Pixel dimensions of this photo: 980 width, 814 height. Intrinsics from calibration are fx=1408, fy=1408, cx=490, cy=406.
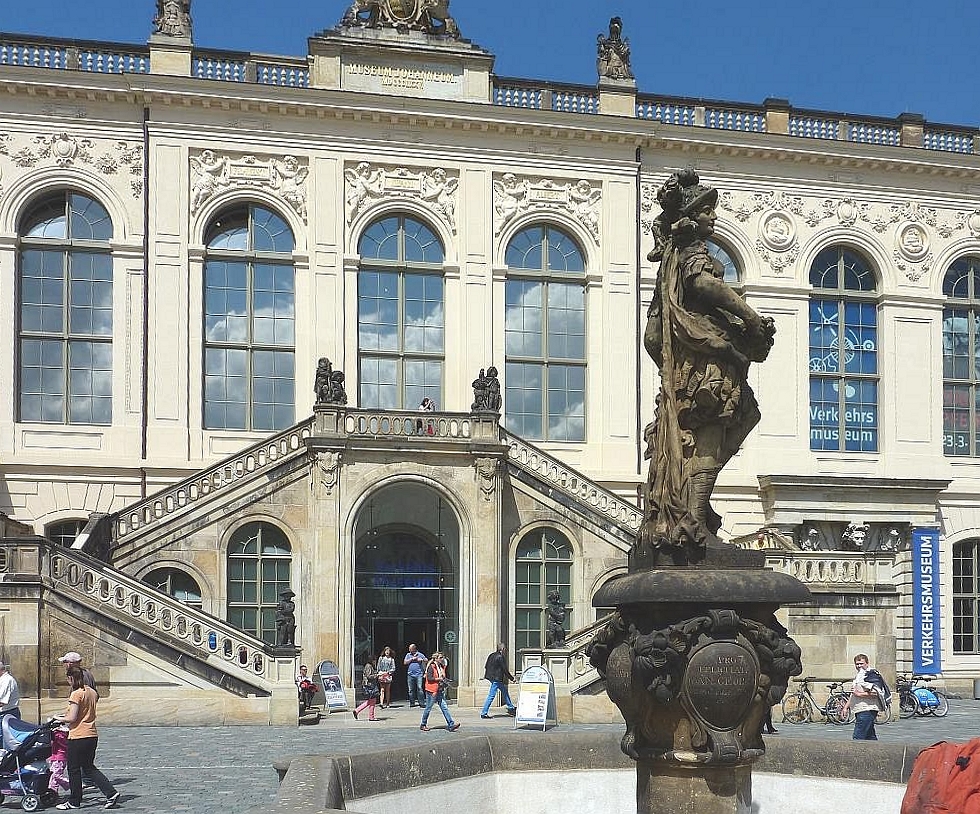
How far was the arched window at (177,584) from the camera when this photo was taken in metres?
30.6

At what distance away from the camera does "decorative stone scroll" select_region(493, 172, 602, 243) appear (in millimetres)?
36750

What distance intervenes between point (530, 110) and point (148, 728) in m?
19.0

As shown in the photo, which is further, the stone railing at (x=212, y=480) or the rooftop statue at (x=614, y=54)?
the rooftop statue at (x=614, y=54)

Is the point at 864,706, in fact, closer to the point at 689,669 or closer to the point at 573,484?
the point at 689,669

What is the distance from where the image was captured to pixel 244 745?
2183 cm

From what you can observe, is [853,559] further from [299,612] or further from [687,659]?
[687,659]

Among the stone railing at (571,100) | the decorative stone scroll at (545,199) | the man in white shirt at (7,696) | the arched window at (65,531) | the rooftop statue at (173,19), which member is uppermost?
the rooftop statue at (173,19)

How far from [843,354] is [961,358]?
382 cm

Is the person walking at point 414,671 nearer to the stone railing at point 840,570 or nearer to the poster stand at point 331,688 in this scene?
the poster stand at point 331,688

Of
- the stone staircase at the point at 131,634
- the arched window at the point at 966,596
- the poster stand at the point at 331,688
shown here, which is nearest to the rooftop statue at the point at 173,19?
the stone staircase at the point at 131,634

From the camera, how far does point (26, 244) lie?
3388 centimetres

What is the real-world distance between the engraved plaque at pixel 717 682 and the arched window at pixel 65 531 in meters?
25.9

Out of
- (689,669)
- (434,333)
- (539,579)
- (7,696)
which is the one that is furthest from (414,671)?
(689,669)

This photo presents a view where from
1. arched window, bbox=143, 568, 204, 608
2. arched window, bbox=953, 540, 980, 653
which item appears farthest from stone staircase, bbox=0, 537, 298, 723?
arched window, bbox=953, 540, 980, 653
